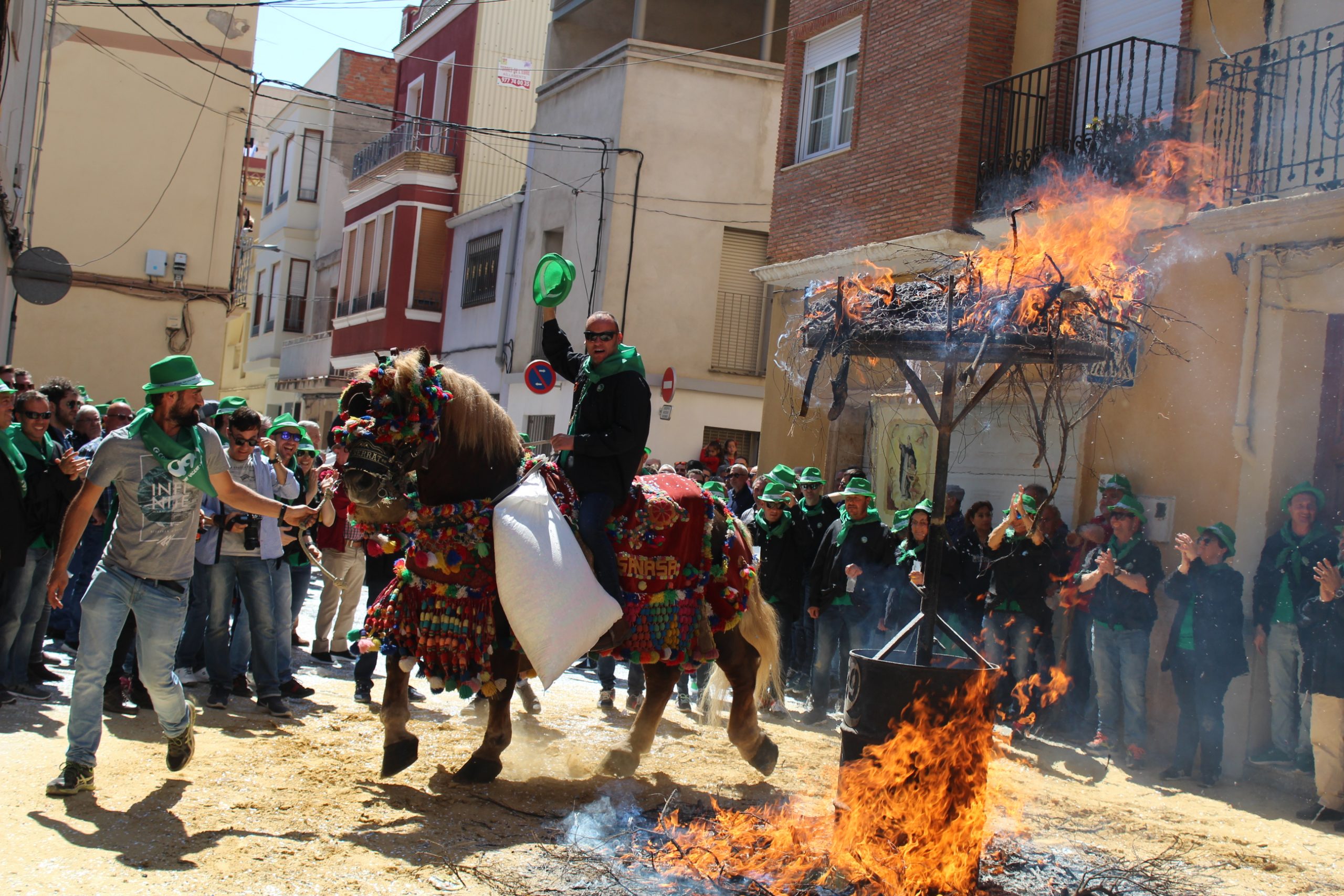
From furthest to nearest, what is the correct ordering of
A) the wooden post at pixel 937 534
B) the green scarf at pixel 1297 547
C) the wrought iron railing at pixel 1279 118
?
the wrought iron railing at pixel 1279 118
the green scarf at pixel 1297 547
the wooden post at pixel 937 534

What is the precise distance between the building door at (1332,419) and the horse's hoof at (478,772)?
628 cm

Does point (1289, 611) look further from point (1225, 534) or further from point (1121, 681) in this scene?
point (1121, 681)

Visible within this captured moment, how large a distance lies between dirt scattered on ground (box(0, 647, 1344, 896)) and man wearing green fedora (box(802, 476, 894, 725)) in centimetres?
93

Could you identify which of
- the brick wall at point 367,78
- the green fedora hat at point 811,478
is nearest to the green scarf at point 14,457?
the green fedora hat at point 811,478

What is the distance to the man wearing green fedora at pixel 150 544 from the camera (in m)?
5.14

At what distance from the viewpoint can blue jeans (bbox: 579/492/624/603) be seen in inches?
237

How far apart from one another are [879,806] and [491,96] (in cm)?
2236

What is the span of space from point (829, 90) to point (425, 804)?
1132 cm

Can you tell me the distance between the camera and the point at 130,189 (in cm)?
2036

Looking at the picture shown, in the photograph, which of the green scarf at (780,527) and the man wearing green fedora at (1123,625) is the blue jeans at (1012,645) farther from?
the green scarf at (780,527)

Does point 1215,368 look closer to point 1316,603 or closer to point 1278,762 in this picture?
point 1316,603

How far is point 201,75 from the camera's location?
67.5 feet

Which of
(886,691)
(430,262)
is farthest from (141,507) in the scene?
(430,262)

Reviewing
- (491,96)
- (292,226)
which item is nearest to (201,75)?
(491,96)
